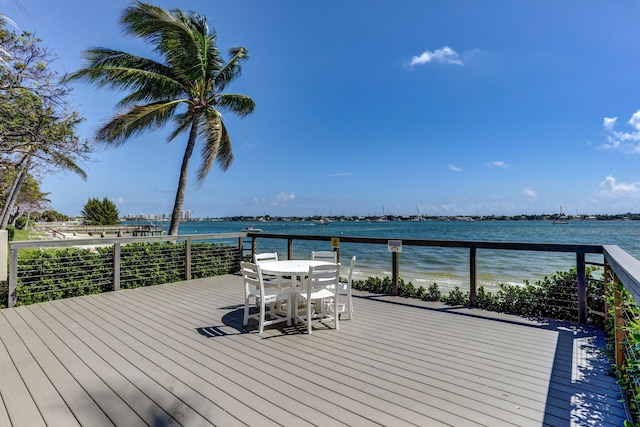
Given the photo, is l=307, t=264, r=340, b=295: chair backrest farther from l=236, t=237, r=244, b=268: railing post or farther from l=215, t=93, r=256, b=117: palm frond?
l=215, t=93, r=256, b=117: palm frond

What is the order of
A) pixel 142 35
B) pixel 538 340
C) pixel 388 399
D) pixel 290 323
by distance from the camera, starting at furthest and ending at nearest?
pixel 142 35 < pixel 290 323 < pixel 538 340 < pixel 388 399

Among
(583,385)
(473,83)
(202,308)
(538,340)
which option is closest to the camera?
(583,385)

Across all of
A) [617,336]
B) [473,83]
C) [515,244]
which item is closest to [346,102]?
[473,83]

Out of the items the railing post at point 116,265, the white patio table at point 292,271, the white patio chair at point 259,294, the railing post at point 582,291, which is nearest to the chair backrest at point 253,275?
the white patio chair at point 259,294

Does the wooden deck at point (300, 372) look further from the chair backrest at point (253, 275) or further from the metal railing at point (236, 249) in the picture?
the metal railing at point (236, 249)

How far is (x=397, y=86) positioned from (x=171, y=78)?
8.01 metres

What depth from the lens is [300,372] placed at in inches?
99.7

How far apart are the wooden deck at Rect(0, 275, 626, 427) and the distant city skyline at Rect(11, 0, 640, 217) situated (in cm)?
249

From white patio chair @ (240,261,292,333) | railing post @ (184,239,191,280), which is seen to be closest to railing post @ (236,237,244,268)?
railing post @ (184,239,191,280)

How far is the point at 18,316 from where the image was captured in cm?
411

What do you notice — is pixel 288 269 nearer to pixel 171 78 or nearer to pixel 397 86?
pixel 171 78

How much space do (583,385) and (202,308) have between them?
14.2ft

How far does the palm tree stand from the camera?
23.0 ft

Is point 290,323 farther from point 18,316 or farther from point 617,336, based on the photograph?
point 18,316
